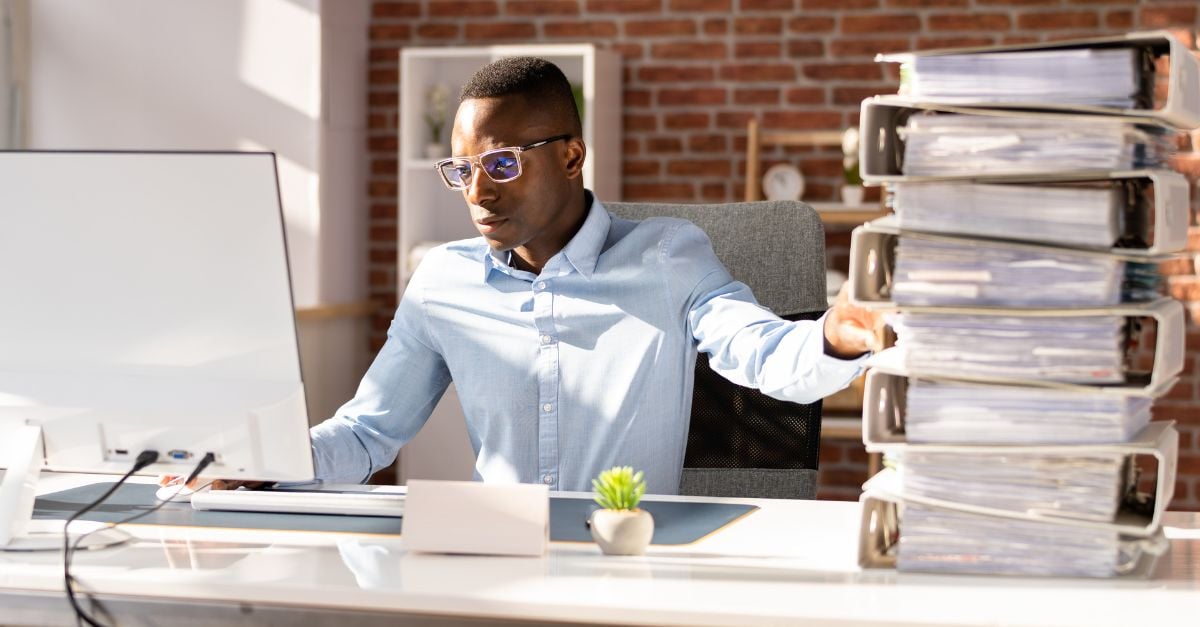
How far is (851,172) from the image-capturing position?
391 cm

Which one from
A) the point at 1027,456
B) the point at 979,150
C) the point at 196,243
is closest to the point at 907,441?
the point at 1027,456

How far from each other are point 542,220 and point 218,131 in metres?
2.47

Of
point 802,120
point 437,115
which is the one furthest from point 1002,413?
point 437,115

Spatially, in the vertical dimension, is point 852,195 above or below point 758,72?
below

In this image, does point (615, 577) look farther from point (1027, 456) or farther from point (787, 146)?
point (787, 146)

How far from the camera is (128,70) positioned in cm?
408

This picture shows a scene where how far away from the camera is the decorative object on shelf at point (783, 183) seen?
4020mm

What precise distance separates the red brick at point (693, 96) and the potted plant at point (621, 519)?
9.64 feet

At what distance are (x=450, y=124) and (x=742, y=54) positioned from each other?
92 cm

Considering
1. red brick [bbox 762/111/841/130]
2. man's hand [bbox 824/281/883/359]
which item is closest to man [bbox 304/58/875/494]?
man's hand [bbox 824/281/883/359]

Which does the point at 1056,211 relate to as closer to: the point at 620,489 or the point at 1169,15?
the point at 620,489

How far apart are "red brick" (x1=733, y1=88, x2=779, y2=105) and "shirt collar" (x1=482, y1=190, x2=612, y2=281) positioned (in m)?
2.29

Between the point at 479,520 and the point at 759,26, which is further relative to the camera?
the point at 759,26

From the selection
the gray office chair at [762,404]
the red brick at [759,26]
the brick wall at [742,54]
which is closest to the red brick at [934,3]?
the brick wall at [742,54]
